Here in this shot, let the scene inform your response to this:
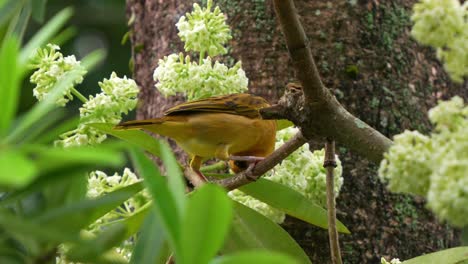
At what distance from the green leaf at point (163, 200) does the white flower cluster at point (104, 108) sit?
3.21 feet

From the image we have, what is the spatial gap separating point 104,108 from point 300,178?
1.71ft

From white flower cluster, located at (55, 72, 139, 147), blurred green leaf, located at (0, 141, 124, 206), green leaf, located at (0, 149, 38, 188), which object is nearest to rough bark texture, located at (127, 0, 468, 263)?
white flower cluster, located at (55, 72, 139, 147)

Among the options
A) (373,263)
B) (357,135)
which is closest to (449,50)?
(357,135)

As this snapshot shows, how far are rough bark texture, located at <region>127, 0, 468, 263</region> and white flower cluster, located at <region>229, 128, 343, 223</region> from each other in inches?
14.0

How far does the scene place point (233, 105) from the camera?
2562 millimetres

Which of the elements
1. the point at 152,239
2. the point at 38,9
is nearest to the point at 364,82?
the point at 38,9

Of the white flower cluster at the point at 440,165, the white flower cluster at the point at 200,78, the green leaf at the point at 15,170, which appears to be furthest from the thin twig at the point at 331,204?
the green leaf at the point at 15,170

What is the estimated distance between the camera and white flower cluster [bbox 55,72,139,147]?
1851 mm

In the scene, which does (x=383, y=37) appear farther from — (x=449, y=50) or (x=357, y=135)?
(x=449, y=50)

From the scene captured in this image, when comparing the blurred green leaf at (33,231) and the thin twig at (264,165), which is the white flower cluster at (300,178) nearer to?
the thin twig at (264,165)

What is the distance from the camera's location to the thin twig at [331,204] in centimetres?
180

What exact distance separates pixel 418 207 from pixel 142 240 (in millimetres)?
1719

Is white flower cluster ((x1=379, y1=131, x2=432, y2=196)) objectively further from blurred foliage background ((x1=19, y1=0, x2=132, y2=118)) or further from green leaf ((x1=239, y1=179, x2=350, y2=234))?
blurred foliage background ((x1=19, y1=0, x2=132, y2=118))

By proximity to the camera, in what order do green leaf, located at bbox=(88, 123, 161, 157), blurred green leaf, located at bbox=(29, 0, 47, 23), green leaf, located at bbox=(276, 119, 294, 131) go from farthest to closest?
green leaf, located at bbox=(276, 119, 294, 131)
green leaf, located at bbox=(88, 123, 161, 157)
blurred green leaf, located at bbox=(29, 0, 47, 23)
